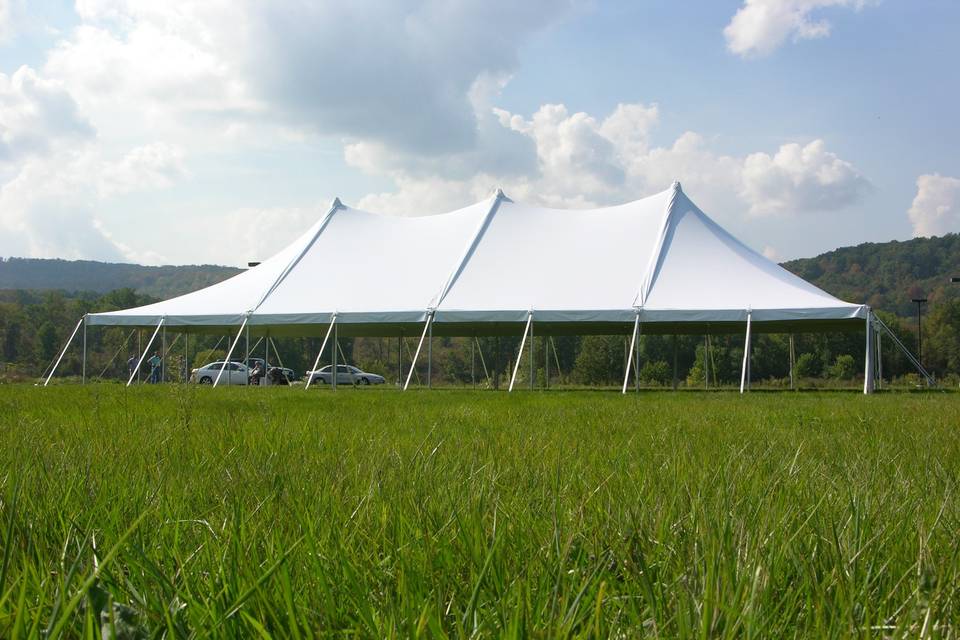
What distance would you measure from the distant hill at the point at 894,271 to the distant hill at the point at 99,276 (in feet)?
339

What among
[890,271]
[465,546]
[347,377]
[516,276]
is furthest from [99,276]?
[465,546]

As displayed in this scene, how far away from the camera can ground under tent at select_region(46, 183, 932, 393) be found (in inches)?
520

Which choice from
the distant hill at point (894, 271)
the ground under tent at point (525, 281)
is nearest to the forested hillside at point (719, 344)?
the distant hill at point (894, 271)

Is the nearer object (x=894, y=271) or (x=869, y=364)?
(x=869, y=364)

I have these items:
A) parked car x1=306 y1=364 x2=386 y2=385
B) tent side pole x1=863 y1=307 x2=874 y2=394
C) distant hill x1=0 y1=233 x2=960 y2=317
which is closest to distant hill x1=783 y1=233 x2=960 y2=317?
distant hill x1=0 y1=233 x2=960 y2=317

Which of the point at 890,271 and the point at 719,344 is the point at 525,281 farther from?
the point at 890,271

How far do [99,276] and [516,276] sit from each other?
147602 millimetres

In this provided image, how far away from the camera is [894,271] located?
58906mm

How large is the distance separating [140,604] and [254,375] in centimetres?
2060

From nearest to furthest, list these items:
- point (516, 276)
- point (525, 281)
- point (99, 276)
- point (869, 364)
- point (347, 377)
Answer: point (869, 364)
point (525, 281)
point (516, 276)
point (347, 377)
point (99, 276)

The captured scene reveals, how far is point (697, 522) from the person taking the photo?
124 centimetres

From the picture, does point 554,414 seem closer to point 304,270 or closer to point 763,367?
point 304,270

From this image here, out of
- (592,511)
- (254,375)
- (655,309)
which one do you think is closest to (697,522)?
(592,511)

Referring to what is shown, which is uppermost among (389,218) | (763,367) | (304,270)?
(389,218)
